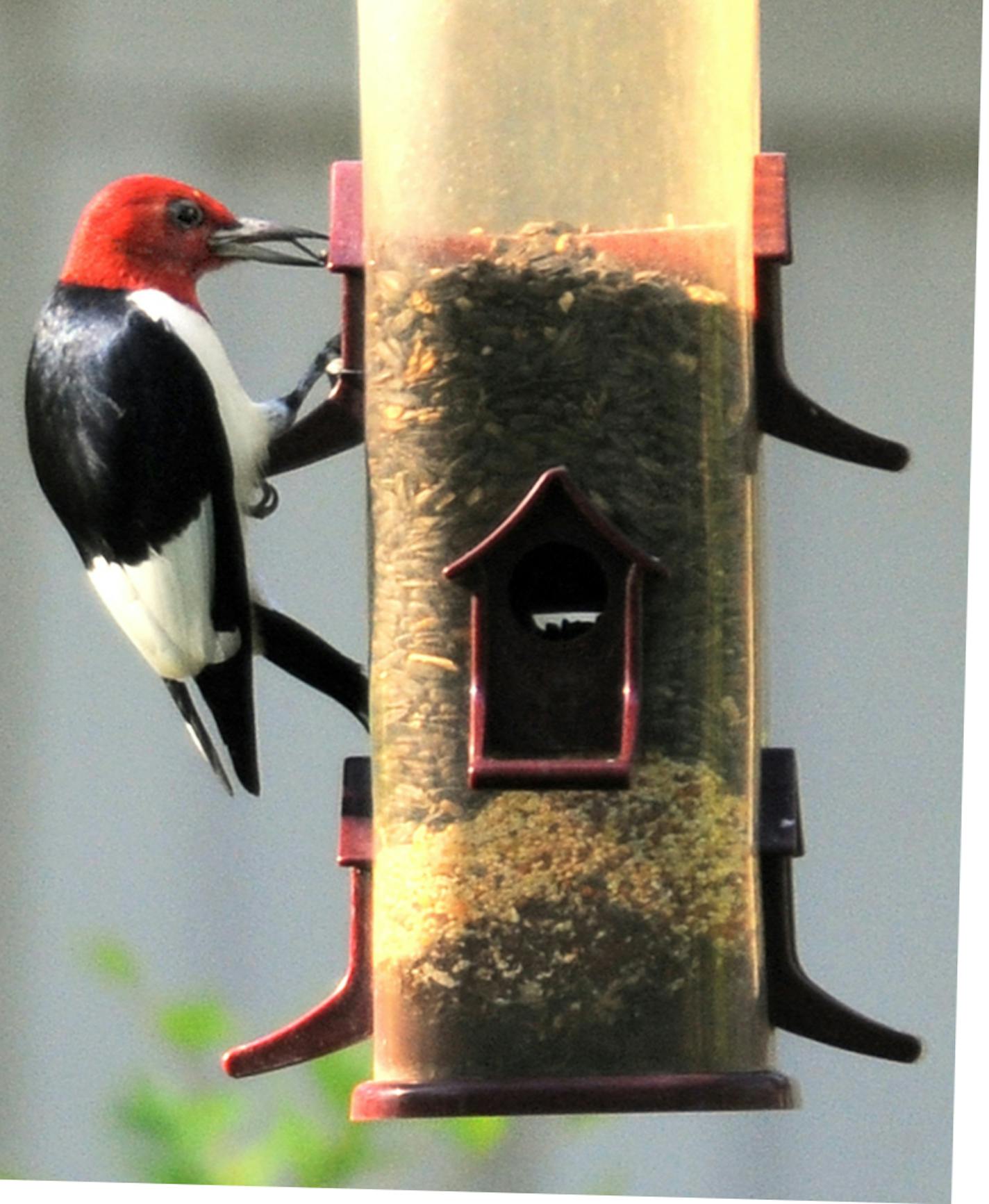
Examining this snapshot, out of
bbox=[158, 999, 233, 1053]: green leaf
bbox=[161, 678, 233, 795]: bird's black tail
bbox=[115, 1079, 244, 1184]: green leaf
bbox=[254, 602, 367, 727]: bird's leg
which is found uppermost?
bbox=[254, 602, 367, 727]: bird's leg

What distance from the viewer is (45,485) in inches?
100

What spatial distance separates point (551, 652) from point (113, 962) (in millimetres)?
1698

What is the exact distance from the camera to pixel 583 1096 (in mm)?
1909

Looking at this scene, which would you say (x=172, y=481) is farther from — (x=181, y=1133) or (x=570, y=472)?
(x=181, y=1133)

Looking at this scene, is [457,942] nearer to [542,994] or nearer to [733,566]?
[542,994]

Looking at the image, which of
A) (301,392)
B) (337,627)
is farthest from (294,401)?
(337,627)

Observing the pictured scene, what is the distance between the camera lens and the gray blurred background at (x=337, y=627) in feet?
13.5

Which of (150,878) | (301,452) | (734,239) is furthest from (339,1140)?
(734,239)

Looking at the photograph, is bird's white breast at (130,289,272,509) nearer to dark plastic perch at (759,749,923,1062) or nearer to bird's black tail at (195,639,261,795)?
bird's black tail at (195,639,261,795)

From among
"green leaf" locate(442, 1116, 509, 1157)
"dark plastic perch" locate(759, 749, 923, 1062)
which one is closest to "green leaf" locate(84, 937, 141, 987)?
"green leaf" locate(442, 1116, 509, 1157)

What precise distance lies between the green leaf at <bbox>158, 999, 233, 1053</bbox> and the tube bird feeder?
1400 millimetres

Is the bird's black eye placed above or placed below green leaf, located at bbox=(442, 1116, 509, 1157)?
above

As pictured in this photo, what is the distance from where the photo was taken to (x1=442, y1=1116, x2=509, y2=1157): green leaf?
11.8 ft

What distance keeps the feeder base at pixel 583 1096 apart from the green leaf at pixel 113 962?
1648mm
